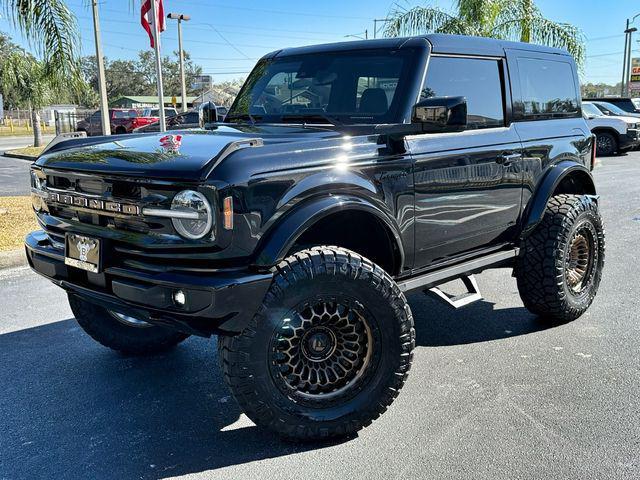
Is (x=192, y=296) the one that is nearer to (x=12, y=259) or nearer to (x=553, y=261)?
(x=553, y=261)

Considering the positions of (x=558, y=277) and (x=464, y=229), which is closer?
(x=464, y=229)

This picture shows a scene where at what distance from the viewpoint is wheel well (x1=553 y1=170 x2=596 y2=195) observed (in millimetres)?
4812

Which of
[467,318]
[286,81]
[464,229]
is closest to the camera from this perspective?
[464,229]

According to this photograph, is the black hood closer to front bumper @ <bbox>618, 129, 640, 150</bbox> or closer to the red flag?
the red flag

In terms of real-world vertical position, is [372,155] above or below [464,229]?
above

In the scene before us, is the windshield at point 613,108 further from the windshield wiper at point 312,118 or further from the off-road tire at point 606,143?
the windshield wiper at point 312,118

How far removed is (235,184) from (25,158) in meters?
19.8

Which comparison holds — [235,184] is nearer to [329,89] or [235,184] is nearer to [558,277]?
[329,89]

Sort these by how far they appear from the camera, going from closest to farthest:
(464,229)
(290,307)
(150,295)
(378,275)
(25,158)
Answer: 1. (150,295)
2. (290,307)
3. (378,275)
4. (464,229)
5. (25,158)

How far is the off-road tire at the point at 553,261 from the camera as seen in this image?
434 cm

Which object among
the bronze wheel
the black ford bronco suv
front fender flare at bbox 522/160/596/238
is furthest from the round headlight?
the bronze wheel

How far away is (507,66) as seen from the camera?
423 centimetres

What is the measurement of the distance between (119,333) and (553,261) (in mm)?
3044

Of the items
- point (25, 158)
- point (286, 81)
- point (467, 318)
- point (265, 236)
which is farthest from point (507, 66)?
point (25, 158)
